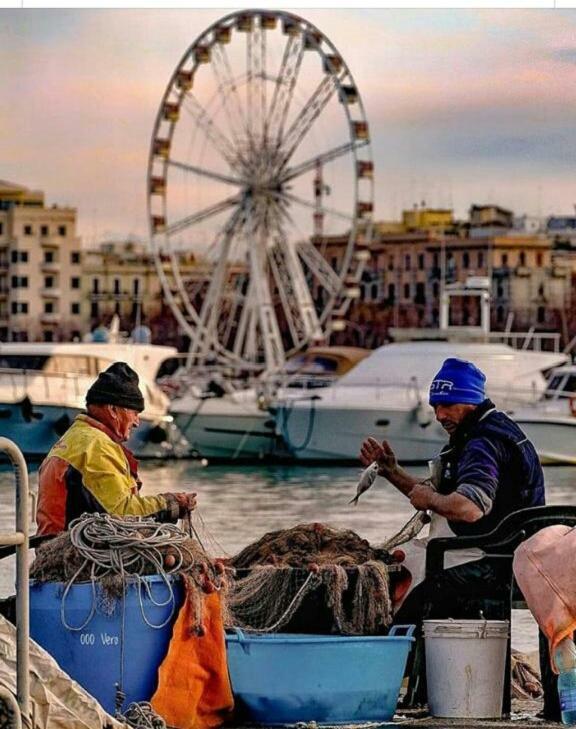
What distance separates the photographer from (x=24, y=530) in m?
4.88

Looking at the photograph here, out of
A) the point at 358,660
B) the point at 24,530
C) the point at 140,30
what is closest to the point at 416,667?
the point at 358,660

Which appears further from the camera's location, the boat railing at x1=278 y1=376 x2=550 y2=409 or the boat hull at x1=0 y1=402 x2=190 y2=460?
the boat railing at x1=278 y1=376 x2=550 y2=409

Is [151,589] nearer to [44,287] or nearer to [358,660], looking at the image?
[358,660]

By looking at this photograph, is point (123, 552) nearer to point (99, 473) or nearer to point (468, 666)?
point (99, 473)

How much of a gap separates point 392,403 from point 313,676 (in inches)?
1199

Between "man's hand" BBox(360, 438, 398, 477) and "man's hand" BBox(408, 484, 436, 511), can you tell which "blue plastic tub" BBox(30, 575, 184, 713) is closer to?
"man's hand" BBox(408, 484, 436, 511)

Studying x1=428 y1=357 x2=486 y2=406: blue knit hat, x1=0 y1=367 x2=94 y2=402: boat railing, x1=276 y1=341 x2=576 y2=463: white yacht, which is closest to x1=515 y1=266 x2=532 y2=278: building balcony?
x1=276 y1=341 x2=576 y2=463: white yacht

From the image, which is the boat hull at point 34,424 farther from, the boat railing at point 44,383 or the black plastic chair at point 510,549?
the black plastic chair at point 510,549

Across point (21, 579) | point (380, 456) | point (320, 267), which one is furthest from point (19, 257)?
point (21, 579)

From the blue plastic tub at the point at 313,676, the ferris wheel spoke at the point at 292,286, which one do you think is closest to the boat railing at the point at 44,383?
the ferris wheel spoke at the point at 292,286

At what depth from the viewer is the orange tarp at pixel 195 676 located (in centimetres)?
575

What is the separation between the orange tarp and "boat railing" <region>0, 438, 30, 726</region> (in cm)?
79

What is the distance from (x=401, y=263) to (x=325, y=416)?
54136 millimetres

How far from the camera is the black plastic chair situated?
6.00 m
